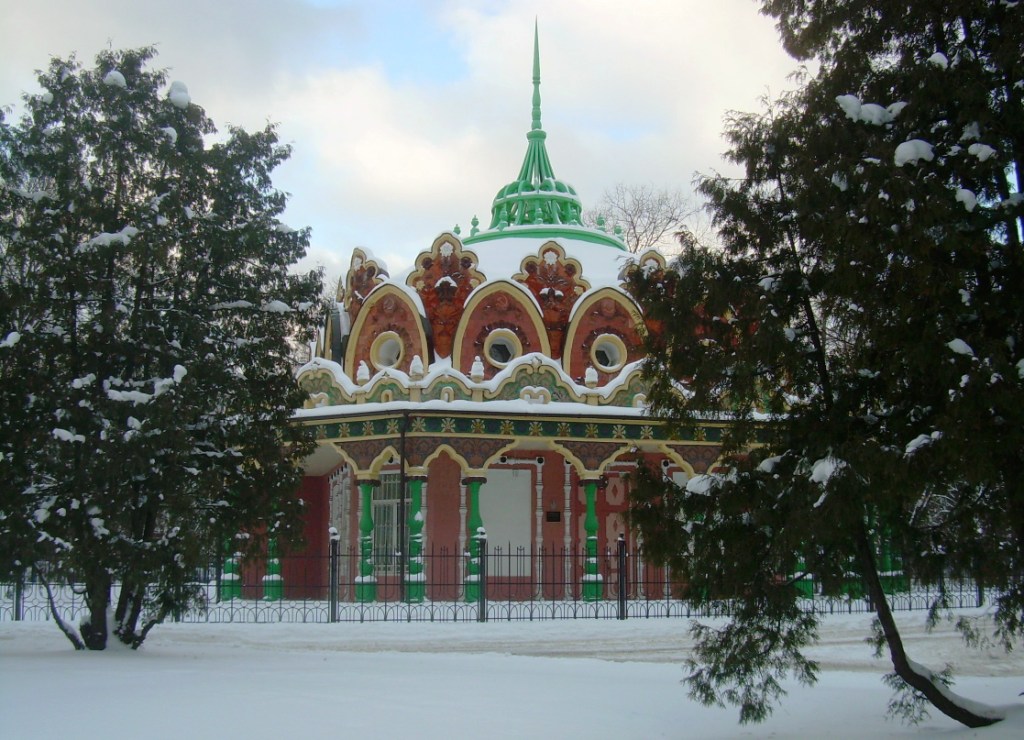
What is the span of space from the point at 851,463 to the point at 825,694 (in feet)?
11.5

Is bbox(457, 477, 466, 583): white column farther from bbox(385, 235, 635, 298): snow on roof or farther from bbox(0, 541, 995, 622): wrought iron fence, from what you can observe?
bbox(385, 235, 635, 298): snow on roof

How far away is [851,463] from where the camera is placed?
22.3ft

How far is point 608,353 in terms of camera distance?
22.8m

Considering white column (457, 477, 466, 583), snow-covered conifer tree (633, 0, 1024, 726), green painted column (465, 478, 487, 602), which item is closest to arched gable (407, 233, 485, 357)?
white column (457, 477, 466, 583)

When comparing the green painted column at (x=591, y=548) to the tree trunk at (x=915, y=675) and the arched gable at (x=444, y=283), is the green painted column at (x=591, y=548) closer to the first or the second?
the arched gable at (x=444, y=283)

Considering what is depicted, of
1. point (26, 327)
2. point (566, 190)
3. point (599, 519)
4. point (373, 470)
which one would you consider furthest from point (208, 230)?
point (566, 190)

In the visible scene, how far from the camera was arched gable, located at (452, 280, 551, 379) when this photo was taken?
21.6 metres

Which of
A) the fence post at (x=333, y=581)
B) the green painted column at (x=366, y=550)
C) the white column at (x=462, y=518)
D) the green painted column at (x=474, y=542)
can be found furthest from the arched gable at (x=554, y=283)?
the fence post at (x=333, y=581)

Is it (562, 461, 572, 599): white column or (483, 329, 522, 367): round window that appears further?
(483, 329, 522, 367): round window

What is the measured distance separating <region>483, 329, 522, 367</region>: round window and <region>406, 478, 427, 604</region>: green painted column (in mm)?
3220

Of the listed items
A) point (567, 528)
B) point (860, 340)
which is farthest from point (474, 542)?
point (860, 340)

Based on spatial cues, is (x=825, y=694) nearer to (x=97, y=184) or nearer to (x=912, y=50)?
(x=912, y=50)

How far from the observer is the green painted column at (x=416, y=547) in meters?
18.8

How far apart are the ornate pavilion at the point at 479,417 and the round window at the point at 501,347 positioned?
4 cm
